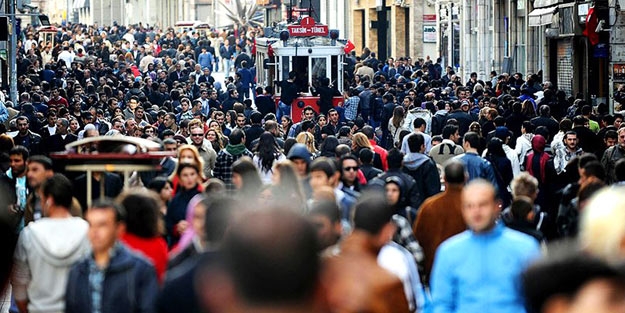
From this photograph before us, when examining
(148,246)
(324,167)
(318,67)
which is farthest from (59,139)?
(318,67)

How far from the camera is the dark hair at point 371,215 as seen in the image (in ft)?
24.8

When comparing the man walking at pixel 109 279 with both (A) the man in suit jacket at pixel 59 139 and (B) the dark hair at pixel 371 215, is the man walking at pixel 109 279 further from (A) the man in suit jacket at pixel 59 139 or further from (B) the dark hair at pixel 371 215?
(A) the man in suit jacket at pixel 59 139

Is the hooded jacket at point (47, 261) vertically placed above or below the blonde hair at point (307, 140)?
below

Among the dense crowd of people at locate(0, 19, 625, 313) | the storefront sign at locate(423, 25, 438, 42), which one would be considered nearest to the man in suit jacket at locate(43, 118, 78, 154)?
the dense crowd of people at locate(0, 19, 625, 313)

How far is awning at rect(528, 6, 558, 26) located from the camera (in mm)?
34156

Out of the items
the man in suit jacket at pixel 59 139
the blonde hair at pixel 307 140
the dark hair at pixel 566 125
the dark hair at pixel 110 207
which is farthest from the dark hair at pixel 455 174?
the man in suit jacket at pixel 59 139

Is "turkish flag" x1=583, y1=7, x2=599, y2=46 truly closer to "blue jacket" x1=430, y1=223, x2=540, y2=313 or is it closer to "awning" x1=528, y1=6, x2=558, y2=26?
"awning" x1=528, y1=6, x2=558, y2=26

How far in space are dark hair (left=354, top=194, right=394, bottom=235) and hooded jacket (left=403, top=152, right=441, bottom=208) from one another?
22.5 feet

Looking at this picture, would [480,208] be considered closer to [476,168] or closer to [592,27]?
[476,168]

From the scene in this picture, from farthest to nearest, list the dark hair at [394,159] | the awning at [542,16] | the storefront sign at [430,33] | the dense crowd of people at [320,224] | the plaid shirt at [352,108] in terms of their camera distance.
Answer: the storefront sign at [430,33], the awning at [542,16], the plaid shirt at [352,108], the dark hair at [394,159], the dense crowd of people at [320,224]

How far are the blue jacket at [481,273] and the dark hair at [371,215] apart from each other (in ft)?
1.55

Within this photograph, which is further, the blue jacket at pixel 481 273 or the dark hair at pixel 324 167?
the dark hair at pixel 324 167

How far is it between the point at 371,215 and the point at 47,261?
7.02ft

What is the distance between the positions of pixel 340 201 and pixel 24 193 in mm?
3695
